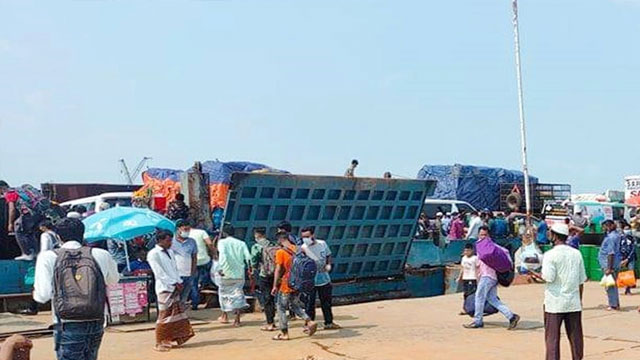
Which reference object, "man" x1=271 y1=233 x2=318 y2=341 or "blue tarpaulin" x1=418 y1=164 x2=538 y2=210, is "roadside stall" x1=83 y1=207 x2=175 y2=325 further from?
"blue tarpaulin" x1=418 y1=164 x2=538 y2=210

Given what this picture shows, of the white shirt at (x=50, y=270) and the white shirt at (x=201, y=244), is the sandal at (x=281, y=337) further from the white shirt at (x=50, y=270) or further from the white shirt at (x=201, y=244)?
the white shirt at (x=50, y=270)

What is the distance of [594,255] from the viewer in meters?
18.4

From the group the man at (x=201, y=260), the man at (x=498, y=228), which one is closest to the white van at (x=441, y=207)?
the man at (x=498, y=228)

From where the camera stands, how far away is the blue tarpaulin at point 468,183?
3059 centimetres

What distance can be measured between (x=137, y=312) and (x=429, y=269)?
303 inches

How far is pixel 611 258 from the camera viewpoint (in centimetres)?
1342

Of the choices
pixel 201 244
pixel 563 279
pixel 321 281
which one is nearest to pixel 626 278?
A: pixel 321 281

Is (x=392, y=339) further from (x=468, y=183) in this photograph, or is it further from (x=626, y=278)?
(x=468, y=183)

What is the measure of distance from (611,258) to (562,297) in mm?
6028

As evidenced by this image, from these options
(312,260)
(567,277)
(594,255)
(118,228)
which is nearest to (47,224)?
(118,228)

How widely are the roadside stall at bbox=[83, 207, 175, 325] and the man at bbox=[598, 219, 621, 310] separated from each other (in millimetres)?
7013

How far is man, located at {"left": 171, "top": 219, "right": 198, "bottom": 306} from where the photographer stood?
36.1 feet

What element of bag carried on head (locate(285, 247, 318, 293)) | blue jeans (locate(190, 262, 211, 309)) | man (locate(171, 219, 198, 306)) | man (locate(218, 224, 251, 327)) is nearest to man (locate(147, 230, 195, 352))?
man (locate(171, 219, 198, 306))

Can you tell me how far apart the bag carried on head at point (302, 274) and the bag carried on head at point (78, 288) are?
4783mm
